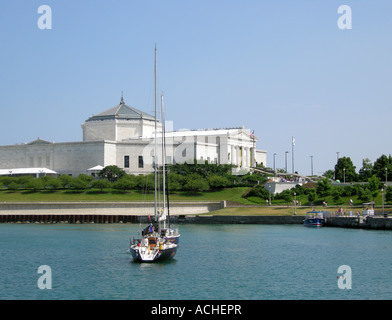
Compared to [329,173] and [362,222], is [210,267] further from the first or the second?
[329,173]

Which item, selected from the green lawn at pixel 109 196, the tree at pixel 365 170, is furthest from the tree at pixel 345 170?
the green lawn at pixel 109 196

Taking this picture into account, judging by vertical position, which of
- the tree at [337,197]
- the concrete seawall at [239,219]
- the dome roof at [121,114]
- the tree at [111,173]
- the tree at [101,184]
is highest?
the dome roof at [121,114]

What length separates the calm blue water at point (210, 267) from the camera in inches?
1619

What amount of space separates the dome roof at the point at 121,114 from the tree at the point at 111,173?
2793 centimetres

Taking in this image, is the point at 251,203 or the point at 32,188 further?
the point at 32,188

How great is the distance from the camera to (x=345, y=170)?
149375mm

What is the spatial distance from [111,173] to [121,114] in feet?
105

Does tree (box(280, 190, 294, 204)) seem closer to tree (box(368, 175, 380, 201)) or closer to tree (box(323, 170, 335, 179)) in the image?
tree (box(368, 175, 380, 201))

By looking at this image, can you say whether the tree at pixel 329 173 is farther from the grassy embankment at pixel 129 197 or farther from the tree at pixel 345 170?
the grassy embankment at pixel 129 197

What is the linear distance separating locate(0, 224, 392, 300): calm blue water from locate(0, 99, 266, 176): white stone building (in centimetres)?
7455
